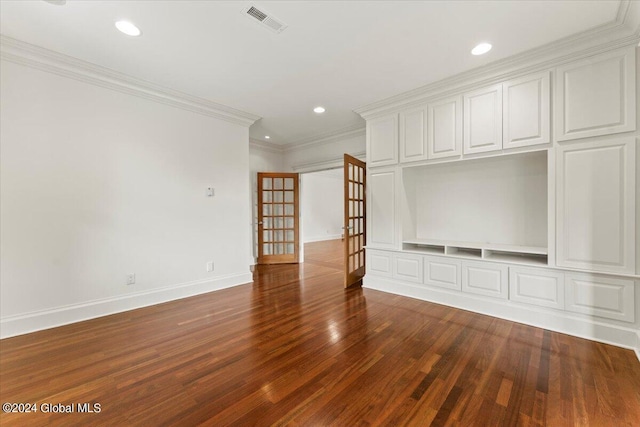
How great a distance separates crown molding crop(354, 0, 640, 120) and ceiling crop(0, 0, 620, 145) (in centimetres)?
9

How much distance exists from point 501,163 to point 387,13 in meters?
2.36

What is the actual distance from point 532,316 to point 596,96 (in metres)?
2.23

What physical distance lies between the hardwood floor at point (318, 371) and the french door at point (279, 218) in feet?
9.91

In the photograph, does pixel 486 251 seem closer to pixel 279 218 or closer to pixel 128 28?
pixel 279 218

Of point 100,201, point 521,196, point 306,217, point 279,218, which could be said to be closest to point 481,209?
point 521,196

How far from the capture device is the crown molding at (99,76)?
2537 mm

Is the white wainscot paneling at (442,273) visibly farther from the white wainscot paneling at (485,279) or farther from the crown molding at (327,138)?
the crown molding at (327,138)

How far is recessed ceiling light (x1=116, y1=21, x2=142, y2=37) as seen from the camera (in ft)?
7.50

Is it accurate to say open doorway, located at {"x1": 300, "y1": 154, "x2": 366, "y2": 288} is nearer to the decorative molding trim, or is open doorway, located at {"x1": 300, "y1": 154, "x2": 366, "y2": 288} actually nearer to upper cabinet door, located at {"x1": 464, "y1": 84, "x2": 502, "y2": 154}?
the decorative molding trim

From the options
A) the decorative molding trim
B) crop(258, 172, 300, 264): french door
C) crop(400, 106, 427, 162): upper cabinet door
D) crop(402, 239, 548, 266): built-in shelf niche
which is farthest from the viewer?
crop(258, 172, 300, 264): french door

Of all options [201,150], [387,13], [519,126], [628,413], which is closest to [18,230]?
[201,150]

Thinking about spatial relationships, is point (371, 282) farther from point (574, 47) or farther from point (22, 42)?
point (22, 42)

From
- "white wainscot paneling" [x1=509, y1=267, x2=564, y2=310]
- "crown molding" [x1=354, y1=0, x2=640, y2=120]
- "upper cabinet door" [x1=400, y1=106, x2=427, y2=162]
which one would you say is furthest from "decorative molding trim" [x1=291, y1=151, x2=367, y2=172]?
"white wainscot paneling" [x1=509, y1=267, x2=564, y2=310]

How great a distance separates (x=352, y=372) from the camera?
6.30 feet
